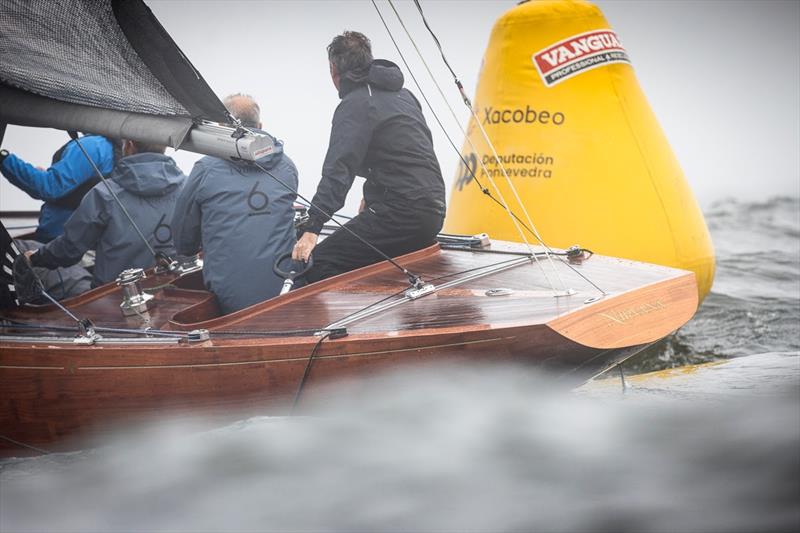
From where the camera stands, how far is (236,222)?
4.14 m

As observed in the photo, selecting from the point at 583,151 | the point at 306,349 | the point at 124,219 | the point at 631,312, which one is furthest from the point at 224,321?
the point at 583,151

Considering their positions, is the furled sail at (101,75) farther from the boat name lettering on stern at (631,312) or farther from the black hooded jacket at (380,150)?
the boat name lettering on stern at (631,312)

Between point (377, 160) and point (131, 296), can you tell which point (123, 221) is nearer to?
point (131, 296)

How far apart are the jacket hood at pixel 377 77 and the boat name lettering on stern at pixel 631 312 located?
5.26 feet

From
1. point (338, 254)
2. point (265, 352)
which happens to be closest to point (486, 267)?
point (338, 254)

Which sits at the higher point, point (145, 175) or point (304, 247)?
point (145, 175)

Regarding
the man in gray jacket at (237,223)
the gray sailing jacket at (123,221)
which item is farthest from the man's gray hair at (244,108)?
the gray sailing jacket at (123,221)

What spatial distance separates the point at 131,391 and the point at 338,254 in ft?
4.02

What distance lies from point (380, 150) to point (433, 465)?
62.0 inches

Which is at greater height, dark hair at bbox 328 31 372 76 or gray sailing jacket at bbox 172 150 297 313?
dark hair at bbox 328 31 372 76

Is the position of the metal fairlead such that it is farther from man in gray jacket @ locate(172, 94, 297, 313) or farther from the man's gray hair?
the man's gray hair

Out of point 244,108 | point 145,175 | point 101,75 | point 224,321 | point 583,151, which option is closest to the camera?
point 224,321

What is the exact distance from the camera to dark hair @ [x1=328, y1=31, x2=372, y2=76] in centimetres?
421

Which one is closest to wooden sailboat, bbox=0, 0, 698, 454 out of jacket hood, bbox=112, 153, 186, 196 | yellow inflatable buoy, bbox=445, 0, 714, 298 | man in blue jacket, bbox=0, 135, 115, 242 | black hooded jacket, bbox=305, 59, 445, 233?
black hooded jacket, bbox=305, 59, 445, 233
